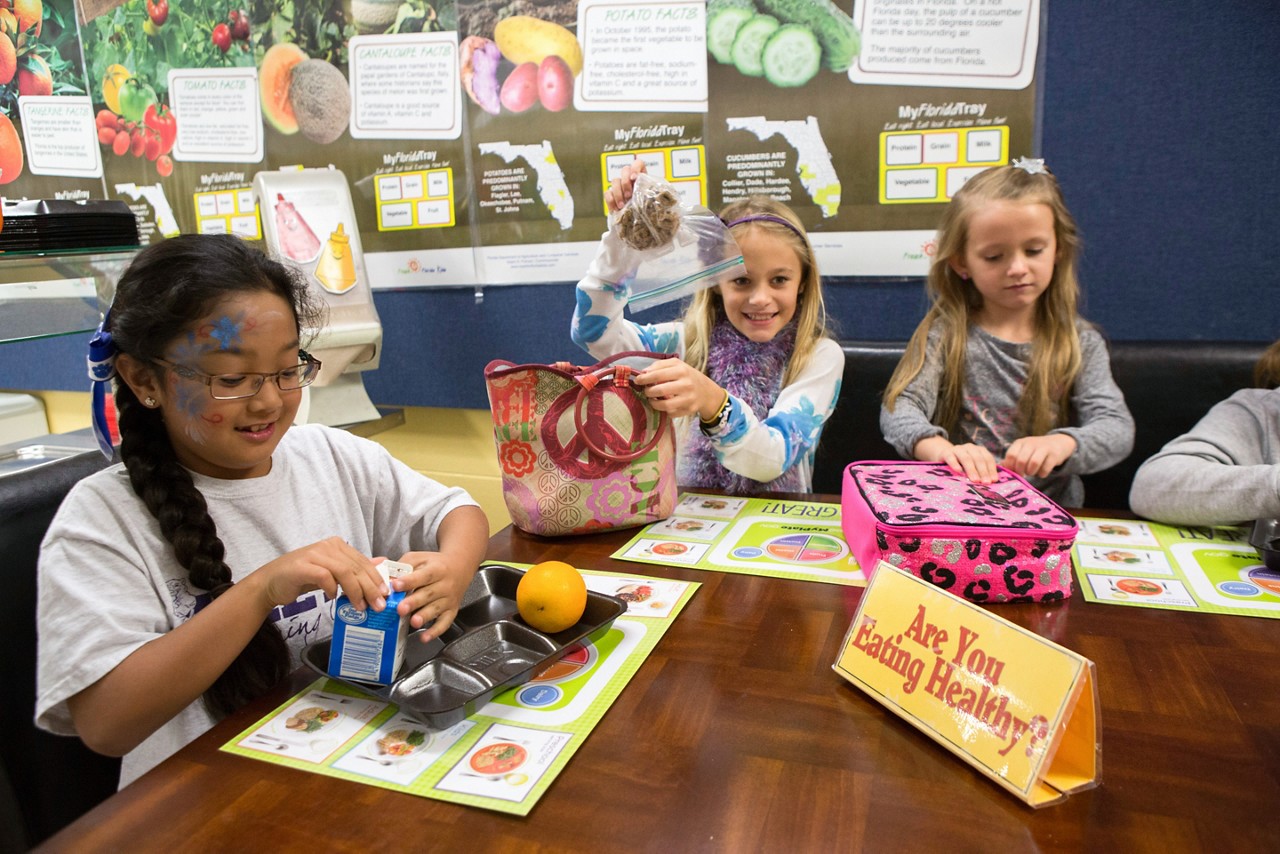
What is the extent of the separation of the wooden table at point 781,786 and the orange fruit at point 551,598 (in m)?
0.10

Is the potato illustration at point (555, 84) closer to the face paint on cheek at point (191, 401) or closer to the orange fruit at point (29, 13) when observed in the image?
the face paint on cheek at point (191, 401)

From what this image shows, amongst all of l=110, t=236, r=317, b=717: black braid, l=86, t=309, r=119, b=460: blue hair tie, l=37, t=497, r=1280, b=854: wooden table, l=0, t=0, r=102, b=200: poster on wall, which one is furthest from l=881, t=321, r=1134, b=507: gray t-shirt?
l=0, t=0, r=102, b=200: poster on wall

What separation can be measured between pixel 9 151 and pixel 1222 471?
3.92 meters

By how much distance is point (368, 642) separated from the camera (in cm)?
73

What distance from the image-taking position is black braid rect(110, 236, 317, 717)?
842 millimetres

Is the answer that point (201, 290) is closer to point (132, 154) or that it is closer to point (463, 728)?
point (463, 728)


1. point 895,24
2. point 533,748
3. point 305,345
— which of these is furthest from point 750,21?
point 533,748

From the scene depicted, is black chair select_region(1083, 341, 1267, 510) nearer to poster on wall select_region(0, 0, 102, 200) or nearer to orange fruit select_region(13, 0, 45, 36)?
poster on wall select_region(0, 0, 102, 200)

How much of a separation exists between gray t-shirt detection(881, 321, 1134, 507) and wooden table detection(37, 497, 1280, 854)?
78 cm

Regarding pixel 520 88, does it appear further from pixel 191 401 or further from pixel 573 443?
pixel 191 401

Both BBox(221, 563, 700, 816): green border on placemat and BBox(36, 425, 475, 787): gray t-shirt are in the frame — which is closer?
BBox(221, 563, 700, 816): green border on placemat

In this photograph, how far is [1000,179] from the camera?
158cm

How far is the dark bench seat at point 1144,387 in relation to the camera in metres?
1.63

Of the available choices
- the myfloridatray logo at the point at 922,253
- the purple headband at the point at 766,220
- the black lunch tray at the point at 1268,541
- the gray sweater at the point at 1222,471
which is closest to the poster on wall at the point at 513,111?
the myfloridatray logo at the point at 922,253
